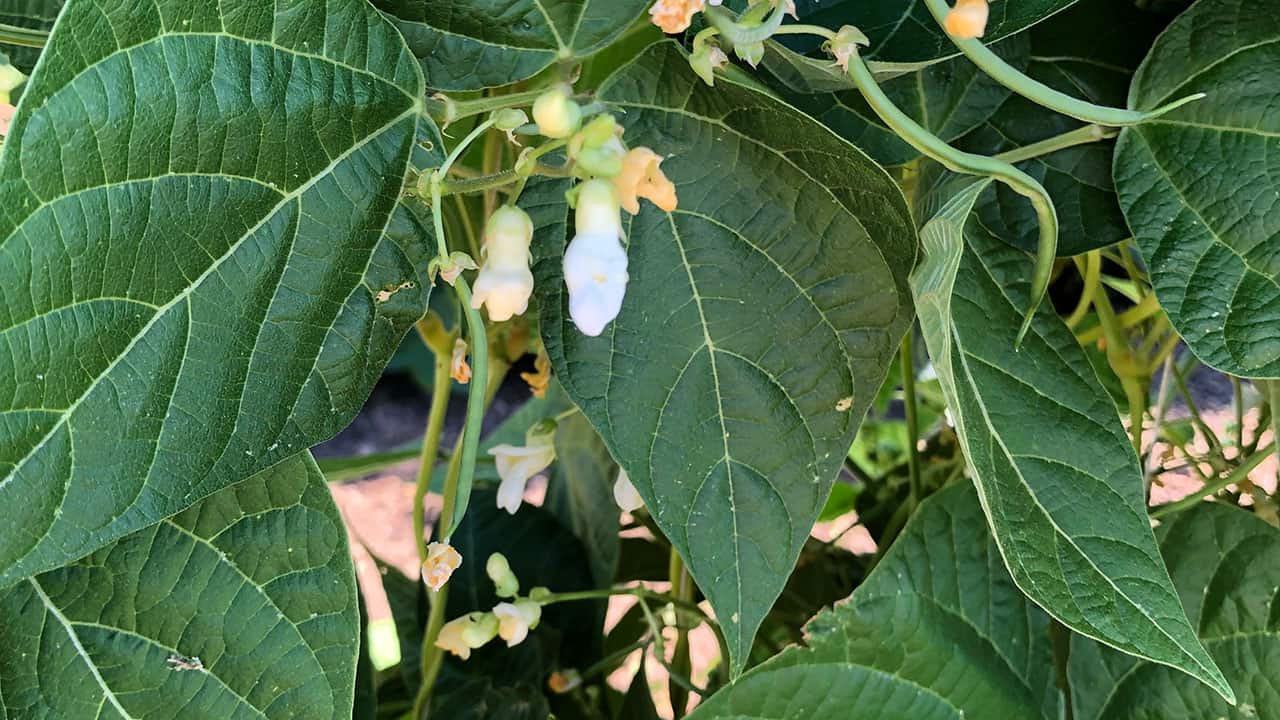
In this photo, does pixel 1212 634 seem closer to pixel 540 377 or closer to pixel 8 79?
pixel 540 377

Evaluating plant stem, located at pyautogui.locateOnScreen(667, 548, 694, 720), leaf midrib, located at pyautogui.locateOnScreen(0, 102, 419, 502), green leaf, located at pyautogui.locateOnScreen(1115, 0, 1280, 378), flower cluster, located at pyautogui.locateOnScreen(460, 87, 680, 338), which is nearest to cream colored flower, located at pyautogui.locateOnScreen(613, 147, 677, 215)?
flower cluster, located at pyautogui.locateOnScreen(460, 87, 680, 338)

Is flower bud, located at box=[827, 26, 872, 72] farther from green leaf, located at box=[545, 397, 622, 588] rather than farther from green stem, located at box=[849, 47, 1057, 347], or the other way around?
green leaf, located at box=[545, 397, 622, 588]

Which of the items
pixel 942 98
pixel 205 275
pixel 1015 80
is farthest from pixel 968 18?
pixel 205 275

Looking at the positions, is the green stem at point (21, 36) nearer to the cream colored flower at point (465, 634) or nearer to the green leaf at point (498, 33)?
the green leaf at point (498, 33)

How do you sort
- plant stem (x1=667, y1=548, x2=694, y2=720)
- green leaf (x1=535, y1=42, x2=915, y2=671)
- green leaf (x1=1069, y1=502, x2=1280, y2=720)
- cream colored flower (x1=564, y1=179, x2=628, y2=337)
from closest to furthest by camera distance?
1. cream colored flower (x1=564, y1=179, x2=628, y2=337)
2. green leaf (x1=535, y1=42, x2=915, y2=671)
3. green leaf (x1=1069, y1=502, x2=1280, y2=720)
4. plant stem (x1=667, y1=548, x2=694, y2=720)

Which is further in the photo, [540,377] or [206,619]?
[540,377]

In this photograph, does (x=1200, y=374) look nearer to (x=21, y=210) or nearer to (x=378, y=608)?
(x=21, y=210)

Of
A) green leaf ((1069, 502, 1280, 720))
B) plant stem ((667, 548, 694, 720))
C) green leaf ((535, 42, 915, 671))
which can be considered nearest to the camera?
green leaf ((535, 42, 915, 671))
